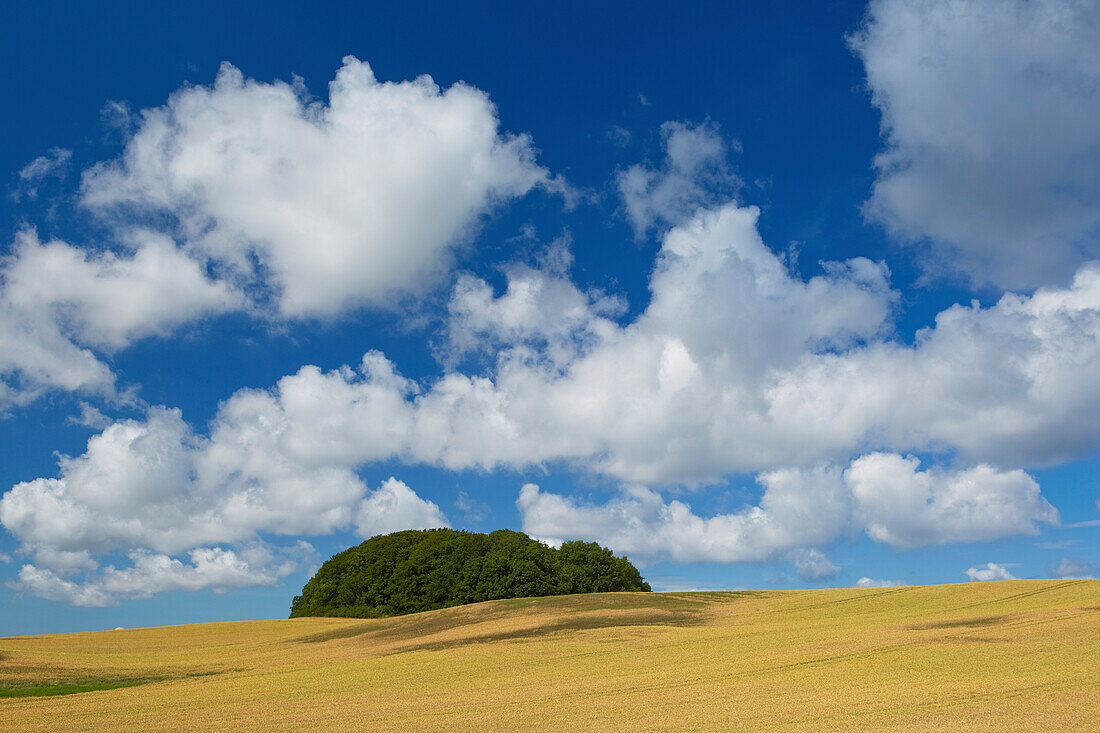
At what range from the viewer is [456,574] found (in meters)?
82.0

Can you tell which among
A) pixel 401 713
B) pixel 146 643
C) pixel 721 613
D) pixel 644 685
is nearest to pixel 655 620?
pixel 721 613

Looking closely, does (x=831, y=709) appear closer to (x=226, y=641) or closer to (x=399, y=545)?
(x=226, y=641)

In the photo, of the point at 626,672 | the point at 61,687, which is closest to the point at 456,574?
the point at 61,687

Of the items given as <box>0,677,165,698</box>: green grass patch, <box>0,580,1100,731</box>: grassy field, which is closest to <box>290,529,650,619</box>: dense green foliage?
<box>0,580,1100,731</box>: grassy field

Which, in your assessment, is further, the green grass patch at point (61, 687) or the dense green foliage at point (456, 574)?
the dense green foliage at point (456, 574)

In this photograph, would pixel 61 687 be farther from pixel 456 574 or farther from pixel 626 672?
pixel 456 574

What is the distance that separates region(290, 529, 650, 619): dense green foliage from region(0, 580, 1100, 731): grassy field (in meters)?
18.3

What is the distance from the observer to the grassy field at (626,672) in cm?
2156

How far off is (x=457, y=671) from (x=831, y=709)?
62.3 ft

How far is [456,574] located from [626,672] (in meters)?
53.7

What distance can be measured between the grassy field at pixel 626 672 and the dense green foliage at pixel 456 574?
720 inches

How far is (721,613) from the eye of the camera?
194ft

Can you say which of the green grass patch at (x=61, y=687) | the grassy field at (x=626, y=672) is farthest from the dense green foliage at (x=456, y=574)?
the green grass patch at (x=61, y=687)

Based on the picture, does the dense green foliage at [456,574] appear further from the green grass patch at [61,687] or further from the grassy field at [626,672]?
the green grass patch at [61,687]
